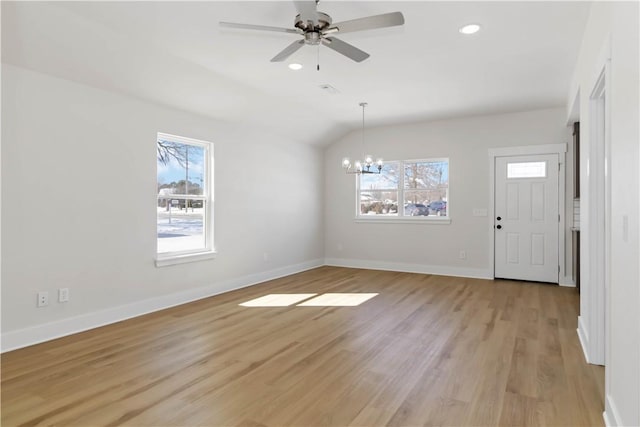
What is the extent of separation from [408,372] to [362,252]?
4880 mm

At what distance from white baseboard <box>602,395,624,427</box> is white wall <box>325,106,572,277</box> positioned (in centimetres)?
454

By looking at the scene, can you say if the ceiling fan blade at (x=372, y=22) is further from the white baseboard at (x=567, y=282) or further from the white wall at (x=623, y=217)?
the white baseboard at (x=567, y=282)

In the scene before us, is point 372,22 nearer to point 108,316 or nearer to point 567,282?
point 108,316

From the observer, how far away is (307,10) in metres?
2.52

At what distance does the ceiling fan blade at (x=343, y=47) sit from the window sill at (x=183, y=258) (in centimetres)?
320

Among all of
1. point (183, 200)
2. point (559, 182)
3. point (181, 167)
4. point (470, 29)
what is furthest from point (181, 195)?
point (559, 182)

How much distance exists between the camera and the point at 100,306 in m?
3.97

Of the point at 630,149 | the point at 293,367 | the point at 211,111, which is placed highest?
the point at 211,111

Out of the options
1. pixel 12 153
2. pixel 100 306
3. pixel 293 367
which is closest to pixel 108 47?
pixel 12 153

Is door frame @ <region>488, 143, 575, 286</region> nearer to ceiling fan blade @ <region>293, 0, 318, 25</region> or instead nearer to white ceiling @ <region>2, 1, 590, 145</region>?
white ceiling @ <region>2, 1, 590, 145</region>

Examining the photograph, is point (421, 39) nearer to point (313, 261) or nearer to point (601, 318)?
point (601, 318)

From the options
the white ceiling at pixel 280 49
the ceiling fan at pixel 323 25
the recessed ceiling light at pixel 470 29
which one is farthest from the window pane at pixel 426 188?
the ceiling fan at pixel 323 25

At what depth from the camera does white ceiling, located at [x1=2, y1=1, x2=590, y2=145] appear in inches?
120

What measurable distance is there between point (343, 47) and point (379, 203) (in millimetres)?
4895
